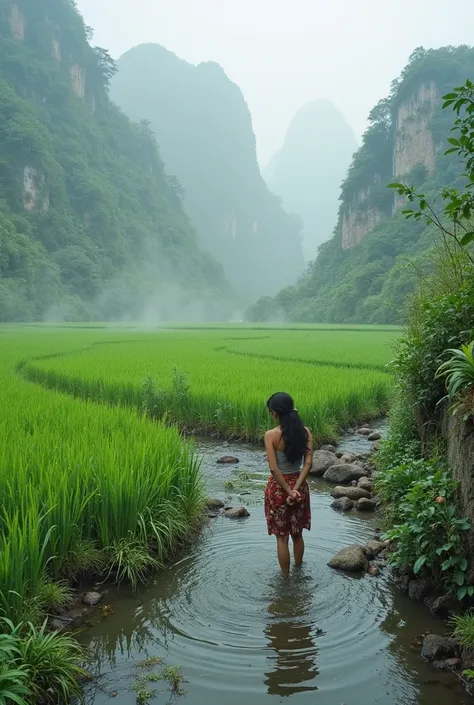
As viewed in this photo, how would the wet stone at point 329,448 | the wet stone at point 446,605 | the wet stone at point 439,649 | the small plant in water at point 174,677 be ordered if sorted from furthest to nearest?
the wet stone at point 329,448 < the wet stone at point 446,605 < the wet stone at point 439,649 < the small plant in water at point 174,677

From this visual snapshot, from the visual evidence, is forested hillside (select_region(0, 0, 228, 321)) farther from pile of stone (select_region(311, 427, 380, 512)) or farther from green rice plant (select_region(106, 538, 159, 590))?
green rice plant (select_region(106, 538, 159, 590))

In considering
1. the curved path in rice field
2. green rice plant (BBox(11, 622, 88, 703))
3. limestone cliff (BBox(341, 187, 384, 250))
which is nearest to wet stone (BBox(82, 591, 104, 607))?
the curved path in rice field

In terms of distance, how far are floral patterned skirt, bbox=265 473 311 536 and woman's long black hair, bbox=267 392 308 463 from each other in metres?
0.23

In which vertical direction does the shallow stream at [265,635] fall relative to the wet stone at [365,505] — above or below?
below

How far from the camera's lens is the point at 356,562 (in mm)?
4477

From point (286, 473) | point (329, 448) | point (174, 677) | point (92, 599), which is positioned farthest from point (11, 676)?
point (329, 448)

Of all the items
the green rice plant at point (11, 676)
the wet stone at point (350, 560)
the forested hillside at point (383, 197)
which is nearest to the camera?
the green rice plant at point (11, 676)

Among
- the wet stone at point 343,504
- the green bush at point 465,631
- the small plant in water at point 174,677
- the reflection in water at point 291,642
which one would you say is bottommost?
the small plant in water at point 174,677

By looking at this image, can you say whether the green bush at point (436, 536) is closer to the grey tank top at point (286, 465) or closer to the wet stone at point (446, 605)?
the wet stone at point (446, 605)

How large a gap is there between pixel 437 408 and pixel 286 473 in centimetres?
181

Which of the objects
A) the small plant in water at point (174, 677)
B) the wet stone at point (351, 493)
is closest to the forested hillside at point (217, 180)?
the wet stone at point (351, 493)

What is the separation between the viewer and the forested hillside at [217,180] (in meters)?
177

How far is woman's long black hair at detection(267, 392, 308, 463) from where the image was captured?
4184 mm

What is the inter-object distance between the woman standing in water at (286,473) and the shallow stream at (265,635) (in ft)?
1.20
